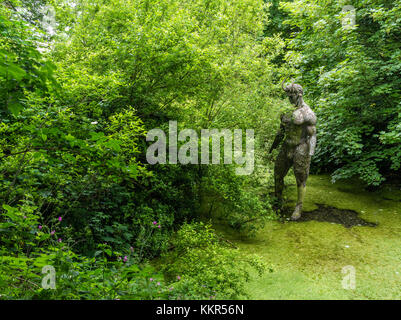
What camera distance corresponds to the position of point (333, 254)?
399 cm

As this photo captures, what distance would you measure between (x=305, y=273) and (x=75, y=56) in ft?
16.9

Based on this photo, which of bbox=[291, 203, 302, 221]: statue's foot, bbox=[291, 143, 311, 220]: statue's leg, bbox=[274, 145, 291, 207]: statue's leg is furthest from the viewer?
bbox=[274, 145, 291, 207]: statue's leg

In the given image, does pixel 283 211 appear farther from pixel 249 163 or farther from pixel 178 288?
pixel 178 288

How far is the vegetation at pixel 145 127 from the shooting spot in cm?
220

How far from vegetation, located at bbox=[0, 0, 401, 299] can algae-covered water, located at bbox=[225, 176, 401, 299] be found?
0.34m

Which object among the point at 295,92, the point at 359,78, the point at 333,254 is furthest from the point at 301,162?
the point at 359,78

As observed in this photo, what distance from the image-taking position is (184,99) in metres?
4.92

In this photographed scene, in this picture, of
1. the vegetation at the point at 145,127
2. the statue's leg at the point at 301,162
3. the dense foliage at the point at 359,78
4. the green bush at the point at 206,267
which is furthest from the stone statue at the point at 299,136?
the green bush at the point at 206,267

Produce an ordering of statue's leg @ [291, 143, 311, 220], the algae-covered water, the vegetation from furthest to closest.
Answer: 1. statue's leg @ [291, 143, 311, 220]
2. the algae-covered water
3. the vegetation

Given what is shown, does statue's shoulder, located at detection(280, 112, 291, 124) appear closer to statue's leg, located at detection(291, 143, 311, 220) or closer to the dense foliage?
statue's leg, located at detection(291, 143, 311, 220)

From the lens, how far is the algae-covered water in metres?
3.16

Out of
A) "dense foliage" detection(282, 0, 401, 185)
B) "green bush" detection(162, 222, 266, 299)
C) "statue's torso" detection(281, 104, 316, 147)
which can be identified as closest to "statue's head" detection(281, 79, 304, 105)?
"statue's torso" detection(281, 104, 316, 147)

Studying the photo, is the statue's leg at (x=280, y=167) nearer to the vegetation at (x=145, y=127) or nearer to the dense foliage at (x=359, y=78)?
the vegetation at (x=145, y=127)
